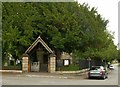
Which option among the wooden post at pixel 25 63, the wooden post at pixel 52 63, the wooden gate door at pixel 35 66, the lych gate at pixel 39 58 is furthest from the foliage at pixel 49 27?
the wooden gate door at pixel 35 66

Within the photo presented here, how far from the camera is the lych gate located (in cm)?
3741

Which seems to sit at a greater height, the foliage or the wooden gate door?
the foliage

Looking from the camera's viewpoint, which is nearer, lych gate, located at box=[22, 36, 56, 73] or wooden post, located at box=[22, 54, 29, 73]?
lych gate, located at box=[22, 36, 56, 73]

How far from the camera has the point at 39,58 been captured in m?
40.2

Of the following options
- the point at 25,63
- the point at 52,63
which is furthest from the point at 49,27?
the point at 25,63

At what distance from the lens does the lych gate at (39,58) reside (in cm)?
3741

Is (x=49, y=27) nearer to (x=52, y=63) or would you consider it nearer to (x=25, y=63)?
(x=52, y=63)

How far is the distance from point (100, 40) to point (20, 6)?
11.4 metres

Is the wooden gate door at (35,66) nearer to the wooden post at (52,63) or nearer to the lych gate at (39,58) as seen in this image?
the lych gate at (39,58)

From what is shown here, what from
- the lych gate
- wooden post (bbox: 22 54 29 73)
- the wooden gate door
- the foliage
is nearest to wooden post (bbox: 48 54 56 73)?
the lych gate

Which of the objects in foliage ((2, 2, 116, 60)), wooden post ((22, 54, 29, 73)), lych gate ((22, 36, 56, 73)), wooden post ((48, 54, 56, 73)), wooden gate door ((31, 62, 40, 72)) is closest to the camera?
wooden post ((48, 54, 56, 73))

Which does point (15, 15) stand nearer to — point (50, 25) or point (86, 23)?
point (50, 25)

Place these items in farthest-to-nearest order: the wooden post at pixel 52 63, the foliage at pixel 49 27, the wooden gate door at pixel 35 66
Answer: the wooden gate door at pixel 35 66 → the foliage at pixel 49 27 → the wooden post at pixel 52 63

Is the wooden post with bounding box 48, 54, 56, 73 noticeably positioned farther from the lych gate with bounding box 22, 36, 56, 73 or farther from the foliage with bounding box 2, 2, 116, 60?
the foliage with bounding box 2, 2, 116, 60
